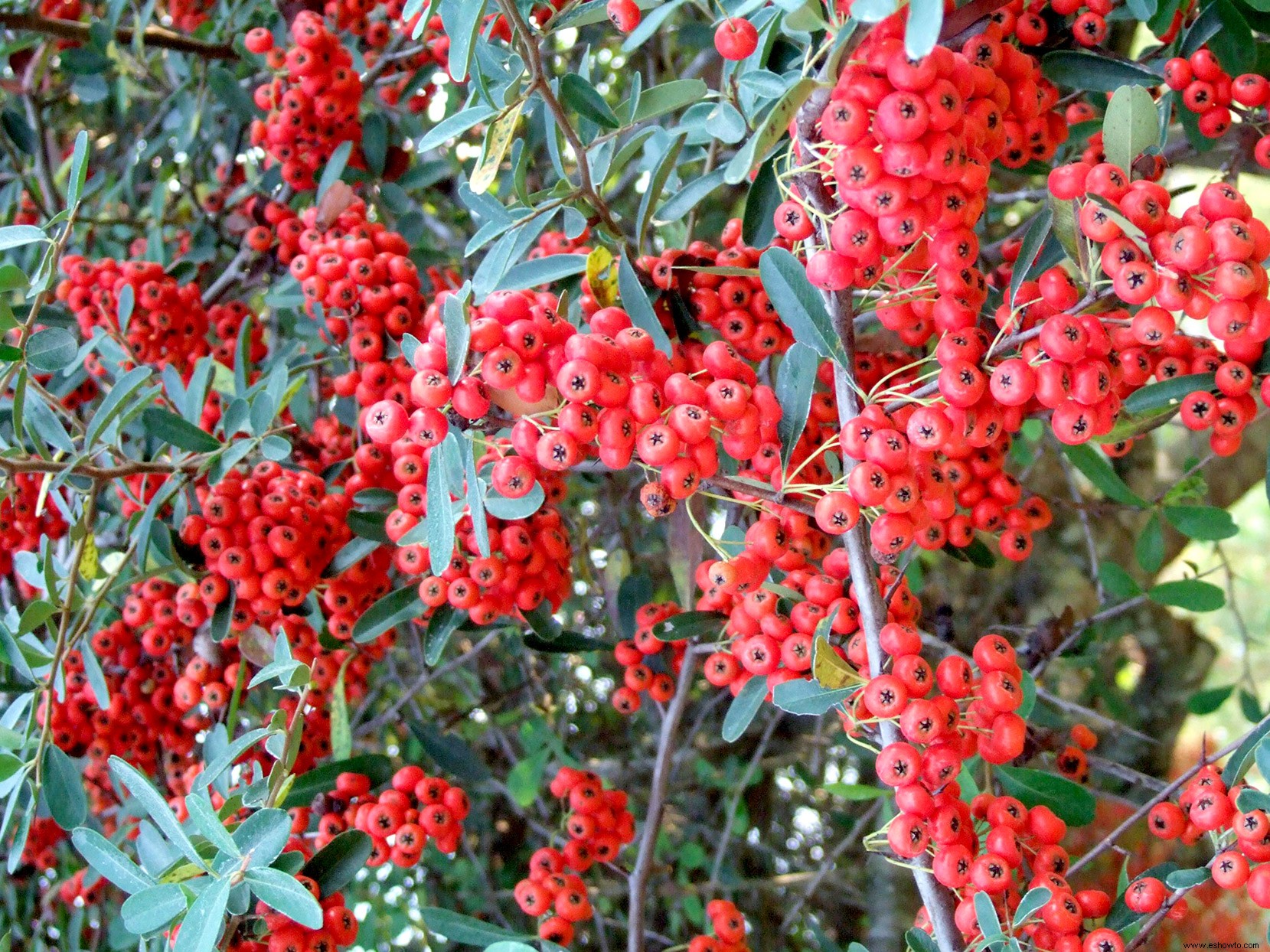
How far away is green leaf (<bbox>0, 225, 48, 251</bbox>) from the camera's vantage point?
6.07 feet

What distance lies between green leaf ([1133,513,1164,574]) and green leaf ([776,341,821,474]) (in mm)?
1760

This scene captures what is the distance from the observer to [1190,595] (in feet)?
9.41

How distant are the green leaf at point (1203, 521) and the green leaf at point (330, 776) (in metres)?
2.10

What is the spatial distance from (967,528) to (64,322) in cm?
243

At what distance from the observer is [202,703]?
2602 mm

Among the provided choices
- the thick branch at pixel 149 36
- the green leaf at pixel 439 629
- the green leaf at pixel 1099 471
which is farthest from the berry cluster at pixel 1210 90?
the thick branch at pixel 149 36

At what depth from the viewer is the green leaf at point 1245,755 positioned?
1.69 metres

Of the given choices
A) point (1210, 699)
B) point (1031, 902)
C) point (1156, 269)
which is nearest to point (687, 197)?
point (1156, 269)

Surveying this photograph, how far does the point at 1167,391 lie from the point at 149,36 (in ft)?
10.3

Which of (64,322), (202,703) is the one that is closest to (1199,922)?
(202,703)

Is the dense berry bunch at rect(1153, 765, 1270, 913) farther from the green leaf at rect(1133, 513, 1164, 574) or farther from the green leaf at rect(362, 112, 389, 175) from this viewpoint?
the green leaf at rect(362, 112, 389, 175)

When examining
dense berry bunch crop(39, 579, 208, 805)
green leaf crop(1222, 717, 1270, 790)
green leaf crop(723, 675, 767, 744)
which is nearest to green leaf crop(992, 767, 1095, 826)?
green leaf crop(1222, 717, 1270, 790)

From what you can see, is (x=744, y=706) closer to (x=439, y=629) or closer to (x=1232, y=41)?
(x=439, y=629)

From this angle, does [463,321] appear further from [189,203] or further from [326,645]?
[189,203]
